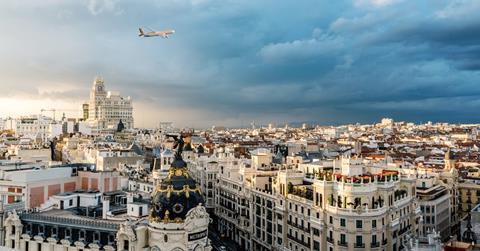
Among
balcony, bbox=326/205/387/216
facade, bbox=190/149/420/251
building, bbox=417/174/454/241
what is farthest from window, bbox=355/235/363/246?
building, bbox=417/174/454/241

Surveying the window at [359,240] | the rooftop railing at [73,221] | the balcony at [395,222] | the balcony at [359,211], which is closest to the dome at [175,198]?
the rooftop railing at [73,221]

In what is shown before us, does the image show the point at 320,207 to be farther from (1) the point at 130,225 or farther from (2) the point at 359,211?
(1) the point at 130,225

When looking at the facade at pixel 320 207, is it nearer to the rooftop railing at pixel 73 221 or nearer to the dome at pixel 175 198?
the dome at pixel 175 198

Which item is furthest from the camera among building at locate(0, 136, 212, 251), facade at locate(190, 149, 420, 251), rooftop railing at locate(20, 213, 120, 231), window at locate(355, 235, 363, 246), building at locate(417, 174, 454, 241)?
building at locate(417, 174, 454, 241)

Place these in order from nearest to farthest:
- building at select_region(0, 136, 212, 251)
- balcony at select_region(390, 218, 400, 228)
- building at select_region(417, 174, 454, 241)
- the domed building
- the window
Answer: the domed building
building at select_region(0, 136, 212, 251)
the window
balcony at select_region(390, 218, 400, 228)
building at select_region(417, 174, 454, 241)

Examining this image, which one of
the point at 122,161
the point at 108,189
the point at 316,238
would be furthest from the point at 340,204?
the point at 122,161

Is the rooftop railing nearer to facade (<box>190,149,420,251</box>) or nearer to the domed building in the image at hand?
the domed building

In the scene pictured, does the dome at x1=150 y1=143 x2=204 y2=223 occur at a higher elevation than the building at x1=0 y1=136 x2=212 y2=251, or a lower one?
higher

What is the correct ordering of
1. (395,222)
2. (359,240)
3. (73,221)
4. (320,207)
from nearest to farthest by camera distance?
(73,221) < (359,240) < (320,207) < (395,222)

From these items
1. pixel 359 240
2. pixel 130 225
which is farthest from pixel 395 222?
pixel 130 225
